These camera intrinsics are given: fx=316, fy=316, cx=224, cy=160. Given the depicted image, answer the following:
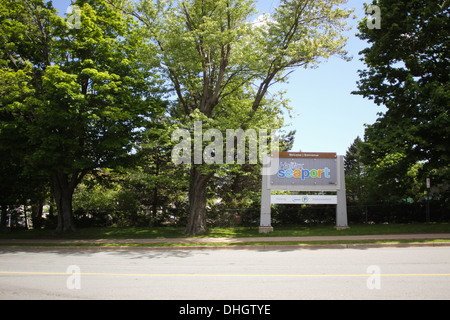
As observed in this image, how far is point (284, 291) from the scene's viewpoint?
617cm

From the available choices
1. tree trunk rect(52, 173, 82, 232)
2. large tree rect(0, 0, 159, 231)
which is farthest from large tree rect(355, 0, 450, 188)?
tree trunk rect(52, 173, 82, 232)

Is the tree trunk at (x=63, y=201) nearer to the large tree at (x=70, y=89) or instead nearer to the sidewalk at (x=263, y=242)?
the large tree at (x=70, y=89)

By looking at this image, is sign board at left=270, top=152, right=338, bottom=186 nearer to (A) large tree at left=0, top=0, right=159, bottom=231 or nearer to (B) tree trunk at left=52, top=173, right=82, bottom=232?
(A) large tree at left=0, top=0, right=159, bottom=231

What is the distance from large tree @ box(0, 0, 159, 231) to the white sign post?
7.75 metres

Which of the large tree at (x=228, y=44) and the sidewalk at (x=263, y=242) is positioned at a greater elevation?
the large tree at (x=228, y=44)

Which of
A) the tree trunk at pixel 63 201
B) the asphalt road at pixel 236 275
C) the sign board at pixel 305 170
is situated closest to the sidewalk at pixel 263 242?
the asphalt road at pixel 236 275

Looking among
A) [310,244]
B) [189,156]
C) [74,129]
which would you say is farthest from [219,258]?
[74,129]

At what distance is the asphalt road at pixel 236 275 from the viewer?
240 inches

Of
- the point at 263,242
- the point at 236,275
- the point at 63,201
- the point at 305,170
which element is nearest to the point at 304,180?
the point at 305,170

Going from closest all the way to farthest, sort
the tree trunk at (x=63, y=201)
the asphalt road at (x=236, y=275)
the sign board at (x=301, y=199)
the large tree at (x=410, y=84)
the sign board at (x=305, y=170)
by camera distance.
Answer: the asphalt road at (x=236, y=275) → the large tree at (x=410, y=84) → the sign board at (x=301, y=199) → the sign board at (x=305, y=170) → the tree trunk at (x=63, y=201)

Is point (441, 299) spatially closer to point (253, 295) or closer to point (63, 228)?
point (253, 295)

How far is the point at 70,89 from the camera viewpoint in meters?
15.0

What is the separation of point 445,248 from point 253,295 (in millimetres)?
9591

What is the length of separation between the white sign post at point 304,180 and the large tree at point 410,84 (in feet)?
6.57
